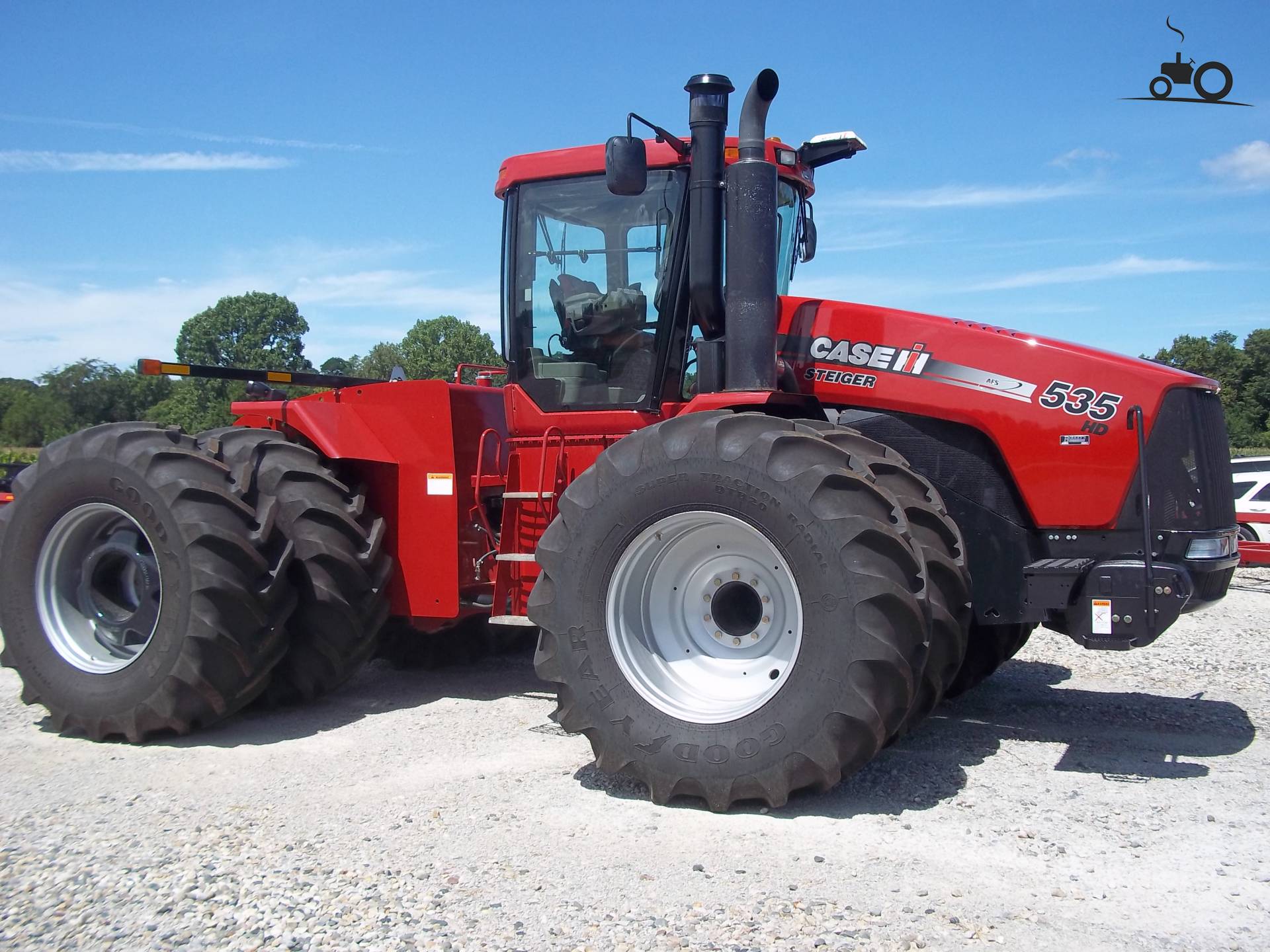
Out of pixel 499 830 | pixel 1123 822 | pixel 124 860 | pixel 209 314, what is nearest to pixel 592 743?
pixel 499 830

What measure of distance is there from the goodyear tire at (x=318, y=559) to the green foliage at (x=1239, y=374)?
135 ft

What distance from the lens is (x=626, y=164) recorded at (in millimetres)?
4918

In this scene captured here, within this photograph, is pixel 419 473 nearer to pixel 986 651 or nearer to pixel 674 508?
pixel 674 508

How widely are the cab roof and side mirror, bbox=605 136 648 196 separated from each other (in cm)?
49

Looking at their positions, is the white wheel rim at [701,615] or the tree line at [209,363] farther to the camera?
the tree line at [209,363]

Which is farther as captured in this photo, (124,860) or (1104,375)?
(1104,375)

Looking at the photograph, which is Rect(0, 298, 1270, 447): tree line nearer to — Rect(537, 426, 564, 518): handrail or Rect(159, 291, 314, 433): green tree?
Rect(159, 291, 314, 433): green tree

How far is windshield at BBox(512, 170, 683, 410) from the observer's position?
5.60 metres

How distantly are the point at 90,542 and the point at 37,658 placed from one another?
66 cm

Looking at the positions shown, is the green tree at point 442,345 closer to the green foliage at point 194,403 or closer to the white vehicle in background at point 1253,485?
the green foliage at point 194,403

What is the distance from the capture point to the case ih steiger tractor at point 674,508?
427cm

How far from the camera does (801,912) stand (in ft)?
10.8

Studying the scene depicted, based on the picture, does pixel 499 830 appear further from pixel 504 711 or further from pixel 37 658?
pixel 37 658

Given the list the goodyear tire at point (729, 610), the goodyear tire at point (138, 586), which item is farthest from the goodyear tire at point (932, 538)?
the goodyear tire at point (138, 586)
